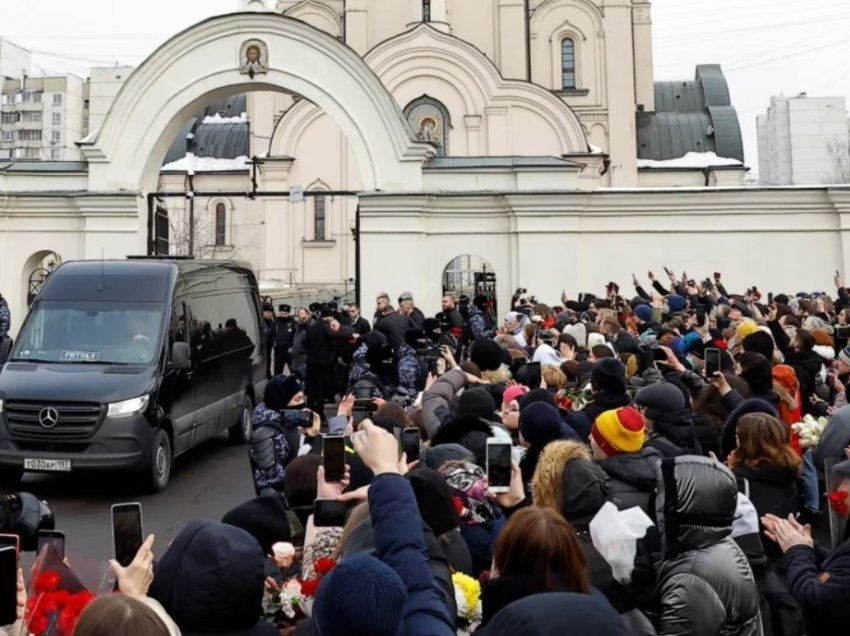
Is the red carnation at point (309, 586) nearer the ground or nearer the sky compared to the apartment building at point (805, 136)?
nearer the ground

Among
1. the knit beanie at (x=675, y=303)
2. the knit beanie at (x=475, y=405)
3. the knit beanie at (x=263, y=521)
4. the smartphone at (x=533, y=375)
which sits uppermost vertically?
the knit beanie at (x=675, y=303)

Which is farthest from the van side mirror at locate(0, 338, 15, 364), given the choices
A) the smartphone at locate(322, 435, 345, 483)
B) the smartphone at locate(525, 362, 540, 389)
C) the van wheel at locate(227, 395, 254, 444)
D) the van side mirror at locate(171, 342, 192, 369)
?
the smartphone at locate(322, 435, 345, 483)

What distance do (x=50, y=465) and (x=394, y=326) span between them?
5.00 meters

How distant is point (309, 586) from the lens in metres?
3.05

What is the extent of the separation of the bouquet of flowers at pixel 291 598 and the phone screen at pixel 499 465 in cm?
80

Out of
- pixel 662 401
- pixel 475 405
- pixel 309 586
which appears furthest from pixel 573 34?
pixel 309 586

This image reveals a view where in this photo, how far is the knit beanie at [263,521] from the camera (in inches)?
138

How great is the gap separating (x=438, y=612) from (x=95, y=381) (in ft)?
22.0

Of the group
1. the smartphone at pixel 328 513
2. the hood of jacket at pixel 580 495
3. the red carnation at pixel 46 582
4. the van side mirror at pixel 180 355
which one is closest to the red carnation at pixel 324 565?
the smartphone at pixel 328 513

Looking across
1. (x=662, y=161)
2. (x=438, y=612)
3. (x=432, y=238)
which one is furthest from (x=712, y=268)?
(x=662, y=161)

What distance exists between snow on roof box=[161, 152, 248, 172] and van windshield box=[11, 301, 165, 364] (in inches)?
1197

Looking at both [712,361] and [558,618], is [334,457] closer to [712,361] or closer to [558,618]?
[558,618]

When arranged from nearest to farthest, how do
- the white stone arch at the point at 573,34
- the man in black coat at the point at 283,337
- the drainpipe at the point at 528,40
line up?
the man in black coat at the point at 283,337 → the drainpipe at the point at 528,40 → the white stone arch at the point at 573,34

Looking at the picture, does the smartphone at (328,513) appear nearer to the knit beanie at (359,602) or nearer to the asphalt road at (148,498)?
the knit beanie at (359,602)
